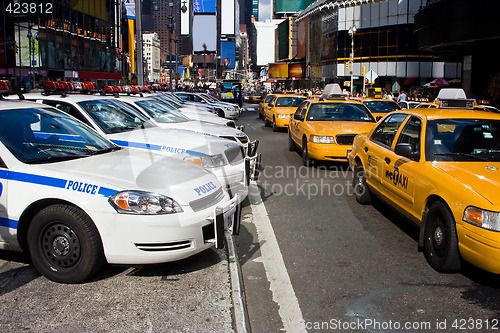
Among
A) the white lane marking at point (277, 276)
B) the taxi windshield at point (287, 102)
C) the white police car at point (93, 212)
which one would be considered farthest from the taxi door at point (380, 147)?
the taxi windshield at point (287, 102)

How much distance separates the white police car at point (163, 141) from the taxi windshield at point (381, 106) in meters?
11.1

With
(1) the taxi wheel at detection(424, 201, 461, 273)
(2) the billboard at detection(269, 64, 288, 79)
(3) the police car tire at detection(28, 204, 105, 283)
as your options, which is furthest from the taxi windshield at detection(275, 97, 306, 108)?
(2) the billboard at detection(269, 64, 288, 79)

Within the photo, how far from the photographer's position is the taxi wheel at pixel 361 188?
805 cm

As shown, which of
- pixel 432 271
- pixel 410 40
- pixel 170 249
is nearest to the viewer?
pixel 170 249

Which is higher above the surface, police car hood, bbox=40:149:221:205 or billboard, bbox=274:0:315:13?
billboard, bbox=274:0:315:13

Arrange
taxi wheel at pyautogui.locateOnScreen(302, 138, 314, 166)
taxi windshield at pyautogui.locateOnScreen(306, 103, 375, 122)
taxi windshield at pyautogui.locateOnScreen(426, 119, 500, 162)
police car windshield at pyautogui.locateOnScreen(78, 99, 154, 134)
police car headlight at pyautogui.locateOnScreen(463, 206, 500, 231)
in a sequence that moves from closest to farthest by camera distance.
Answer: police car headlight at pyautogui.locateOnScreen(463, 206, 500, 231), taxi windshield at pyautogui.locateOnScreen(426, 119, 500, 162), police car windshield at pyautogui.locateOnScreen(78, 99, 154, 134), taxi wheel at pyautogui.locateOnScreen(302, 138, 314, 166), taxi windshield at pyautogui.locateOnScreen(306, 103, 375, 122)

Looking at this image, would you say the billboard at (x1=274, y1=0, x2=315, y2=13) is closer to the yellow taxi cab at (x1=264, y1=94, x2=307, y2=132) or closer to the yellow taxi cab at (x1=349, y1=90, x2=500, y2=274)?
the yellow taxi cab at (x1=264, y1=94, x2=307, y2=132)

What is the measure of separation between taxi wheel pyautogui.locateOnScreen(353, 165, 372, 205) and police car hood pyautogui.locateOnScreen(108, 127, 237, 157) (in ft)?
7.01

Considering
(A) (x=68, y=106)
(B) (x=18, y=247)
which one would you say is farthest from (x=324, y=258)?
(A) (x=68, y=106)

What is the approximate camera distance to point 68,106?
25.2 feet

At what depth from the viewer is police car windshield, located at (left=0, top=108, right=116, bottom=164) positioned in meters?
5.09

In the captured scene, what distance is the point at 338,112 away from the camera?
42.2 ft

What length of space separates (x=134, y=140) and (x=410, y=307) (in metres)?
4.82

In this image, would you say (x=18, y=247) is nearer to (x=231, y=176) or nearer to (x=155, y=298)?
(x=155, y=298)
